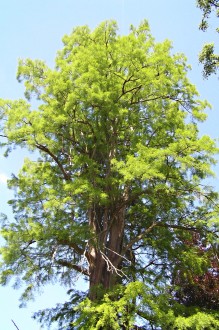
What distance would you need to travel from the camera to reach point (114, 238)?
8.91m

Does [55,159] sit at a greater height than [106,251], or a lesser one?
greater

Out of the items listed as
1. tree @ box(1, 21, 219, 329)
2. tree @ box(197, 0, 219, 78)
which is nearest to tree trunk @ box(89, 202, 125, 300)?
tree @ box(1, 21, 219, 329)

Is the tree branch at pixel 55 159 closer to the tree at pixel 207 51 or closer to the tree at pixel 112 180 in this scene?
the tree at pixel 112 180

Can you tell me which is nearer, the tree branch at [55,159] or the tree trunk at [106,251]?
the tree trunk at [106,251]

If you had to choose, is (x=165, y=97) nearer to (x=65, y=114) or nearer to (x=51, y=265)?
(x=65, y=114)

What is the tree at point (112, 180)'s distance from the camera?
7.62 metres

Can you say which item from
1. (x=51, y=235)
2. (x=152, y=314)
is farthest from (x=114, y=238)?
(x=152, y=314)

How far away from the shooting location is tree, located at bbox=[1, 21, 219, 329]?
7.62m

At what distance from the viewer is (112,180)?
27.4 ft

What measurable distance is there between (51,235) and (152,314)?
255 centimetres

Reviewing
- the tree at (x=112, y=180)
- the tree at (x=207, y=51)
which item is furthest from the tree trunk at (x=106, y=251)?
the tree at (x=207, y=51)

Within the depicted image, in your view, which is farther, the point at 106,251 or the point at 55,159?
the point at 55,159

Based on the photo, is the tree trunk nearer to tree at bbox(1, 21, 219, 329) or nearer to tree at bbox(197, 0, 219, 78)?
tree at bbox(1, 21, 219, 329)

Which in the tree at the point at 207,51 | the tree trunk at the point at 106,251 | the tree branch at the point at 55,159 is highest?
the tree at the point at 207,51
